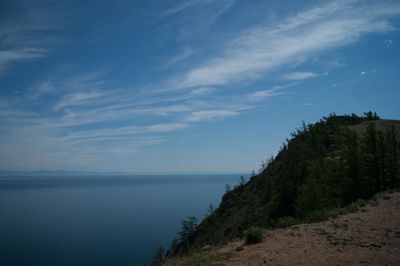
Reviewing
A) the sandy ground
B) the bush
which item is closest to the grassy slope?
the sandy ground

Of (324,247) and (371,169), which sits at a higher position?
(371,169)

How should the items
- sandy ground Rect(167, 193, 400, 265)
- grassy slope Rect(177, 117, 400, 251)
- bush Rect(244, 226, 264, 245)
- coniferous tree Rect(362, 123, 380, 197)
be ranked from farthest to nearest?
grassy slope Rect(177, 117, 400, 251) < coniferous tree Rect(362, 123, 380, 197) < bush Rect(244, 226, 264, 245) < sandy ground Rect(167, 193, 400, 265)

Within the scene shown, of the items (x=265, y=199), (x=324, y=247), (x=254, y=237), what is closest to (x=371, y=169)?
(x=265, y=199)

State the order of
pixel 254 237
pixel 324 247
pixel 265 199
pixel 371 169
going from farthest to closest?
pixel 265 199
pixel 371 169
pixel 254 237
pixel 324 247

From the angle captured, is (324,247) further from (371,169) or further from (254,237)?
(371,169)

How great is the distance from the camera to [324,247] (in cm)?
1362

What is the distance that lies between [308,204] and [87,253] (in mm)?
60111

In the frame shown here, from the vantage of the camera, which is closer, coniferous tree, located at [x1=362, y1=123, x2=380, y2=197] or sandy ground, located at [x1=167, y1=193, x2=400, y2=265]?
sandy ground, located at [x1=167, y1=193, x2=400, y2=265]

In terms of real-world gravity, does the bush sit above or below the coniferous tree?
below

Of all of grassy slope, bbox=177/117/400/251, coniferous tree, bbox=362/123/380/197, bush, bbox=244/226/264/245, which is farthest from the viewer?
grassy slope, bbox=177/117/400/251

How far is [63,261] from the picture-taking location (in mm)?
68875

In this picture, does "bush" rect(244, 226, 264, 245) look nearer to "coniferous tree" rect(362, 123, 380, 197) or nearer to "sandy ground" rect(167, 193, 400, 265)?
"sandy ground" rect(167, 193, 400, 265)

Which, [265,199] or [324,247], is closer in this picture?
[324,247]

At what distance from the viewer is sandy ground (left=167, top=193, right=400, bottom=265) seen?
12.1m
